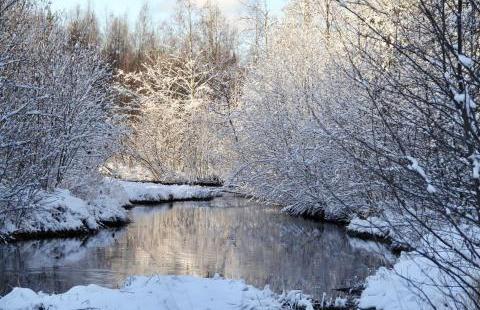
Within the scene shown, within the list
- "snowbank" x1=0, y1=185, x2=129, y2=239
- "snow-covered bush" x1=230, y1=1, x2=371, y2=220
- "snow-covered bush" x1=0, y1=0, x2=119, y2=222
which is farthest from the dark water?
"snow-covered bush" x1=230, y1=1, x2=371, y2=220

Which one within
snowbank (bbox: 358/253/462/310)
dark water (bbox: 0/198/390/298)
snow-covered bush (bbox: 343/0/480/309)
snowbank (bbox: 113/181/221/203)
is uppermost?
snow-covered bush (bbox: 343/0/480/309)

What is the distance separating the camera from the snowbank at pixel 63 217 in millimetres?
13578

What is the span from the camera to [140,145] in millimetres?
31016

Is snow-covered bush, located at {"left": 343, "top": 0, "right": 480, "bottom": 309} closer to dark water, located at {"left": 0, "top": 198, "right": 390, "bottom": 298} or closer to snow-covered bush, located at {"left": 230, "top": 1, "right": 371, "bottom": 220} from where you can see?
dark water, located at {"left": 0, "top": 198, "right": 390, "bottom": 298}

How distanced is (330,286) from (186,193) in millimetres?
17847

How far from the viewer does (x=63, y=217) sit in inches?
592

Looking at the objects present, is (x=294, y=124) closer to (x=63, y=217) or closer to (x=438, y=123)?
(x=63, y=217)

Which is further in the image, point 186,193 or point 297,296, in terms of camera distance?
point 186,193

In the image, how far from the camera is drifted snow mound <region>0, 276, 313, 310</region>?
22.2 feet

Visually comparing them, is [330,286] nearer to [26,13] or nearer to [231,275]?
[231,275]

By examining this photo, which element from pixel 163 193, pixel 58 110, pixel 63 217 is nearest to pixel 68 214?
pixel 63 217

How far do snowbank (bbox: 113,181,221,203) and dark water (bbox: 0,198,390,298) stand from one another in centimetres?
635

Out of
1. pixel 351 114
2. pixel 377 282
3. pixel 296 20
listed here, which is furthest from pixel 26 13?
pixel 296 20

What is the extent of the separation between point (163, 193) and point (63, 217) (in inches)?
407
